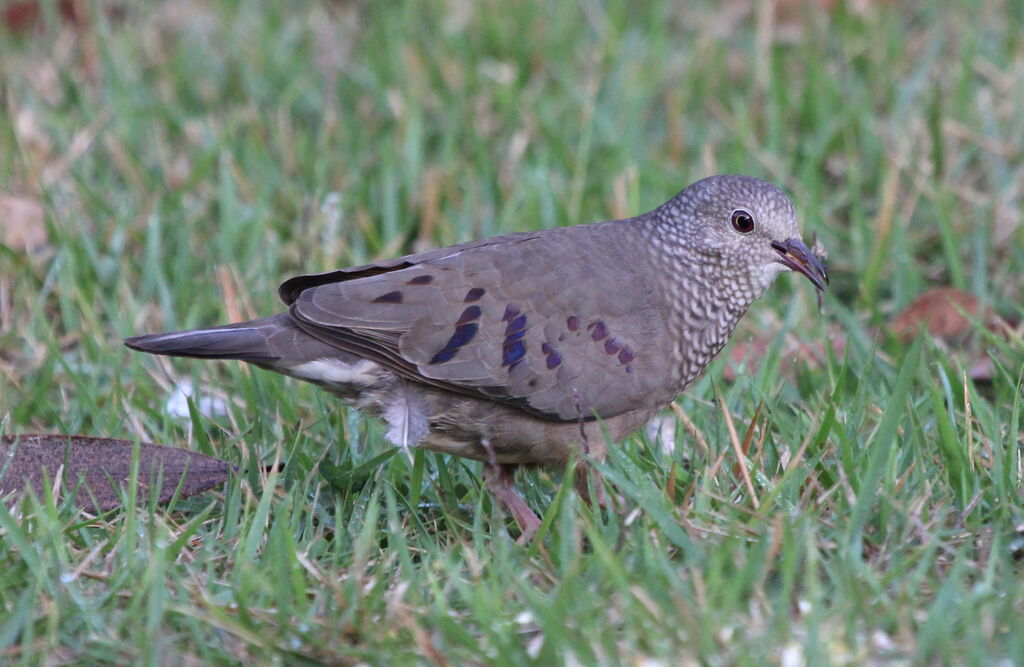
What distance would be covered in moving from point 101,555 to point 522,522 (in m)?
1.09

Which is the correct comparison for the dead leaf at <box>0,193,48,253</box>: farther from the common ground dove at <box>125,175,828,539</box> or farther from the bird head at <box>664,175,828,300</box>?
the bird head at <box>664,175,828,300</box>

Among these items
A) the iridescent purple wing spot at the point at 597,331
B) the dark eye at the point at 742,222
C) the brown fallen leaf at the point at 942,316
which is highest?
the dark eye at the point at 742,222

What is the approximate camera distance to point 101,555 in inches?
137

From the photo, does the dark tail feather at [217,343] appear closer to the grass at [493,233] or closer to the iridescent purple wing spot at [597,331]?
the grass at [493,233]

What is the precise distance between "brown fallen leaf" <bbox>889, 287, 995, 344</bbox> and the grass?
0.19 feet

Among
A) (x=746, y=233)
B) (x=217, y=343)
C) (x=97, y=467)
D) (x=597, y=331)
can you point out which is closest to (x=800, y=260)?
(x=746, y=233)

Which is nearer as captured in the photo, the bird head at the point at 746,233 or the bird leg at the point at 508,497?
the bird leg at the point at 508,497

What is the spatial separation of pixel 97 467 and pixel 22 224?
199cm

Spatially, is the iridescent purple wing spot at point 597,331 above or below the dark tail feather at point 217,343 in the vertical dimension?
below

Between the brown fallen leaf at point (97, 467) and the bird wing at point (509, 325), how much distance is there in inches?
20.3

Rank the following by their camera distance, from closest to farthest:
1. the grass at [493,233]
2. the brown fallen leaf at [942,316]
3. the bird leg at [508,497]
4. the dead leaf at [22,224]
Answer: the grass at [493,233]
the bird leg at [508,497]
the brown fallen leaf at [942,316]
the dead leaf at [22,224]

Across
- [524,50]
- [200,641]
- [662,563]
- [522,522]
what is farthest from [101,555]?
[524,50]

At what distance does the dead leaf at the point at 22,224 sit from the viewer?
5469mm

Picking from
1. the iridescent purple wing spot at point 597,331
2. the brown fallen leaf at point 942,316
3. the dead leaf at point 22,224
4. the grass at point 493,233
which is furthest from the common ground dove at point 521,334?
the dead leaf at point 22,224
